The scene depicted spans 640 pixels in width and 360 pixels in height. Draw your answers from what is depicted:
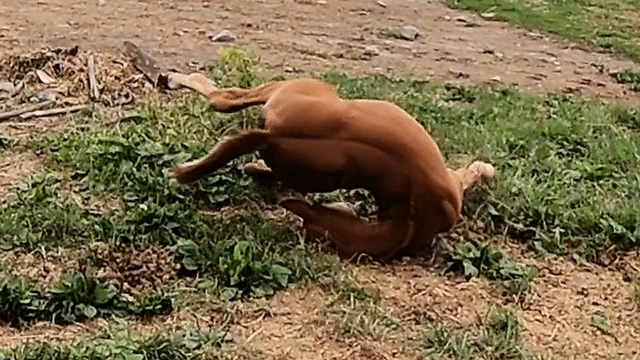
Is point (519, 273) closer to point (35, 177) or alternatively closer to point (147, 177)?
point (147, 177)

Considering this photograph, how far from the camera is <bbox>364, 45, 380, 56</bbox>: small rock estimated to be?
810cm

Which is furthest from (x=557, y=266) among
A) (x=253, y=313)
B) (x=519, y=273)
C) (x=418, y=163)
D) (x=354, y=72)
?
(x=354, y=72)

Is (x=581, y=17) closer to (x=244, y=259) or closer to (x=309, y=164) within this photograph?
(x=309, y=164)

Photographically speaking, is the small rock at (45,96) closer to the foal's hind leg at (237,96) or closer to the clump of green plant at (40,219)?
the clump of green plant at (40,219)

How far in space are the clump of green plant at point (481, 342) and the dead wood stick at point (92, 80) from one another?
8.49 ft

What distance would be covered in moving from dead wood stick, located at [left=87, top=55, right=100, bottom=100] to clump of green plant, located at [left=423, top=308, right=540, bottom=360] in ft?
8.49

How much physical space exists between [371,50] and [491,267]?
4.10m

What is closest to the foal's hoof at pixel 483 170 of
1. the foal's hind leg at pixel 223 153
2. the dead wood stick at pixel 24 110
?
the foal's hind leg at pixel 223 153

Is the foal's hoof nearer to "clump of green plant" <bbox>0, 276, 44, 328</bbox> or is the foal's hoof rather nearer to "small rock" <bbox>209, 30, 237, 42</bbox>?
"clump of green plant" <bbox>0, 276, 44, 328</bbox>

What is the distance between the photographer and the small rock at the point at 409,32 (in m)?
8.75

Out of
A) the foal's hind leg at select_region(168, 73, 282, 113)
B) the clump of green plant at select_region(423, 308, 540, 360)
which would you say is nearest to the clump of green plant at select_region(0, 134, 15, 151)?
the foal's hind leg at select_region(168, 73, 282, 113)

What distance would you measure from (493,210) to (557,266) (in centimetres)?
38

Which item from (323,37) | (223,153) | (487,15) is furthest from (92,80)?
(487,15)

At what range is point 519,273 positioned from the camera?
4215mm
